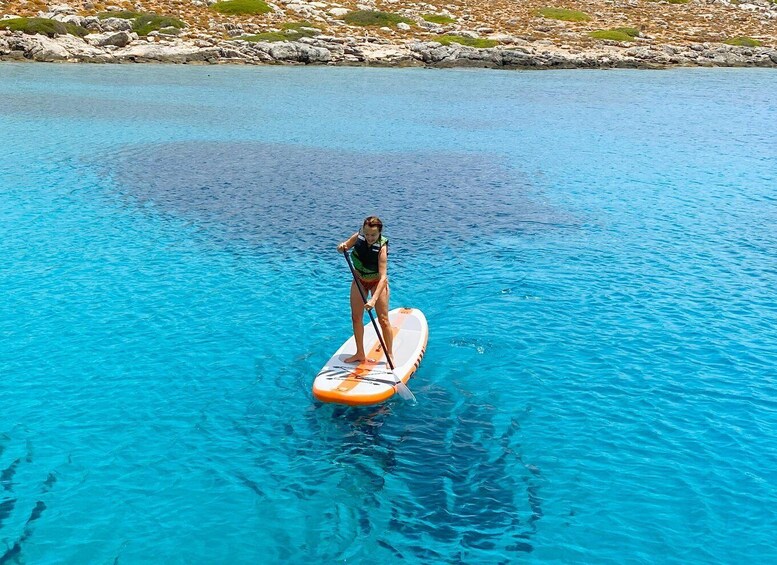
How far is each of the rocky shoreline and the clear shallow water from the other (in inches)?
1686

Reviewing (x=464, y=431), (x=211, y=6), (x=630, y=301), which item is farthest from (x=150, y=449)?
(x=211, y=6)

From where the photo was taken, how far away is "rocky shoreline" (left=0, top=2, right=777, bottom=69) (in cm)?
7756

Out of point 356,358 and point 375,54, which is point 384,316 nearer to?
point 356,358

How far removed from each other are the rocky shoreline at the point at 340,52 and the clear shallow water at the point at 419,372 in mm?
42812

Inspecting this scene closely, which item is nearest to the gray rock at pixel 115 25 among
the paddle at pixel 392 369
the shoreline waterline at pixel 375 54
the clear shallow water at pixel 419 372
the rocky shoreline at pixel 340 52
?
the rocky shoreline at pixel 340 52

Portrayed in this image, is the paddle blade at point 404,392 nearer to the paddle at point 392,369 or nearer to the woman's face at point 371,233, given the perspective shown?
the paddle at point 392,369

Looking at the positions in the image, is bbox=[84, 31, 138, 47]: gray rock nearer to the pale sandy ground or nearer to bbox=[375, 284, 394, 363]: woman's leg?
the pale sandy ground

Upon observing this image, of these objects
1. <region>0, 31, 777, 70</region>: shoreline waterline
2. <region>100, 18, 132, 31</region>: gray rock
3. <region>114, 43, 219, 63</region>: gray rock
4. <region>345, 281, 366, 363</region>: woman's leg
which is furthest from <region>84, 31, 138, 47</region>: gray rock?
<region>345, 281, 366, 363</region>: woman's leg

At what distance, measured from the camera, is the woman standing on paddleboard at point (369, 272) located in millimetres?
14476

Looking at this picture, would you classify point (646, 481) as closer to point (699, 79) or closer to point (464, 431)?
point (464, 431)

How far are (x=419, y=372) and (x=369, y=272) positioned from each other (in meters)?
2.78

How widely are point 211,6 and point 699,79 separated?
60385 millimetres

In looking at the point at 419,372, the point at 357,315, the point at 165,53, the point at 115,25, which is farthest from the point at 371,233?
the point at 115,25

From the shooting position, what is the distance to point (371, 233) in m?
14.4
